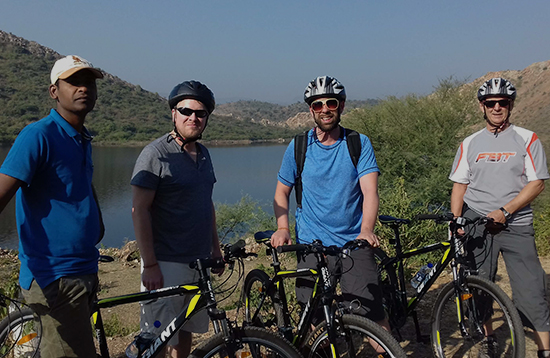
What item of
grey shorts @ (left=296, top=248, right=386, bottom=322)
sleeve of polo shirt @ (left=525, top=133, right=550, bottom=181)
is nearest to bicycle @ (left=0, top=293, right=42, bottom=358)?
grey shorts @ (left=296, top=248, right=386, bottom=322)

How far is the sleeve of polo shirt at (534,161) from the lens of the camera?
3.27 metres

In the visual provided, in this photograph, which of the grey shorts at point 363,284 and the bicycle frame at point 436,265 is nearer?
the grey shorts at point 363,284

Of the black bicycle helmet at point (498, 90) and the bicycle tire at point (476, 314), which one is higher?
the black bicycle helmet at point (498, 90)

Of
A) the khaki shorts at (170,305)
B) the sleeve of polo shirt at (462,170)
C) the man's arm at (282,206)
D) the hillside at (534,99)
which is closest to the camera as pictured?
the khaki shorts at (170,305)

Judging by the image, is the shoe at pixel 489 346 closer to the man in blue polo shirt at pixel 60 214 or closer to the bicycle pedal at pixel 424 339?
the bicycle pedal at pixel 424 339

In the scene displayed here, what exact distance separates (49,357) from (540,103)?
216 feet

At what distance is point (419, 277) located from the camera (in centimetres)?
358

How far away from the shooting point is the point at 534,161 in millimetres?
3289

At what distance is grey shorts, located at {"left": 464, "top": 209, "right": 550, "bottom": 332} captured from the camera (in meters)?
3.28

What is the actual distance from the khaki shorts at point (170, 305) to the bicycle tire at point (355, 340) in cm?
72

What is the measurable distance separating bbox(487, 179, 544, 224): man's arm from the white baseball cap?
267 cm

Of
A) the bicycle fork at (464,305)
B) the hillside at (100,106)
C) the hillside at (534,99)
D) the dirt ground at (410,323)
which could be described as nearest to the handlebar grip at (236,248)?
the bicycle fork at (464,305)

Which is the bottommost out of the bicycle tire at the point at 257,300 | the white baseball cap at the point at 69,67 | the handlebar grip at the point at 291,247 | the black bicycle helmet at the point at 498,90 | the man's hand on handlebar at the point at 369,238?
the bicycle tire at the point at 257,300

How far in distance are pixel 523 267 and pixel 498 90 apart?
1262 millimetres
